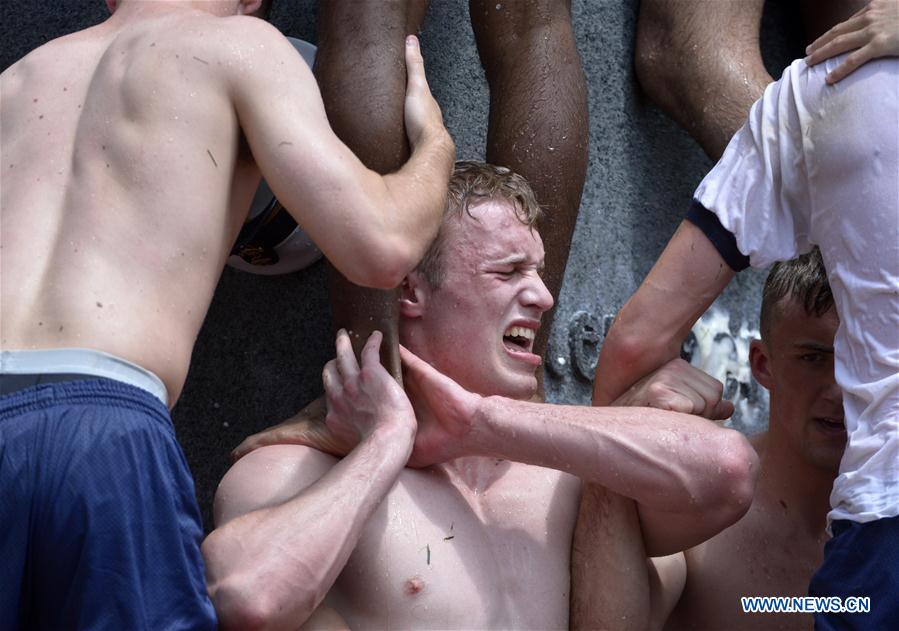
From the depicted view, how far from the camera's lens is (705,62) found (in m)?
2.67

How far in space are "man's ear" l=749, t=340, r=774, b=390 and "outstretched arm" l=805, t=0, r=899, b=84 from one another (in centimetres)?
55

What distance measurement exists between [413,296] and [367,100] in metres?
0.33

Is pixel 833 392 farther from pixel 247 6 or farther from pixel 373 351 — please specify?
pixel 247 6

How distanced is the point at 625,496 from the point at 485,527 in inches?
8.7

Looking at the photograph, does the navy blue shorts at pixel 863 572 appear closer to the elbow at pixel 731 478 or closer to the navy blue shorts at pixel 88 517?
the elbow at pixel 731 478

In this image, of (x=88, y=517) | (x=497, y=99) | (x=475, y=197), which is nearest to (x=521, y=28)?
(x=497, y=99)

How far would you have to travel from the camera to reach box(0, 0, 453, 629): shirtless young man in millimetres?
1501

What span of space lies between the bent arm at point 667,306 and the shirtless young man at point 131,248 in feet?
1.22

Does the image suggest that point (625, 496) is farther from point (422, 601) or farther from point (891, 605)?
point (891, 605)

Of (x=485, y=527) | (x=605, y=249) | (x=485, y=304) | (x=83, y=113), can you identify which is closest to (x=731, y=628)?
(x=485, y=527)

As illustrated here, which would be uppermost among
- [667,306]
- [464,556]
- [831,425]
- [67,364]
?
[67,364]

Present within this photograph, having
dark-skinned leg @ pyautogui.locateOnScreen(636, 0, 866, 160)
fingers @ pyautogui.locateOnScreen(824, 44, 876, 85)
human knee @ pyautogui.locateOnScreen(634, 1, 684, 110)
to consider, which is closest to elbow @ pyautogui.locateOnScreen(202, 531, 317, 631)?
fingers @ pyautogui.locateOnScreen(824, 44, 876, 85)

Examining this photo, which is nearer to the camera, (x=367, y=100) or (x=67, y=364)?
(x=67, y=364)

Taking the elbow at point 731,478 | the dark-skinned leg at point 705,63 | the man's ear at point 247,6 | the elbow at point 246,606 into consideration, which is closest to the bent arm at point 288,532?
the elbow at point 246,606
